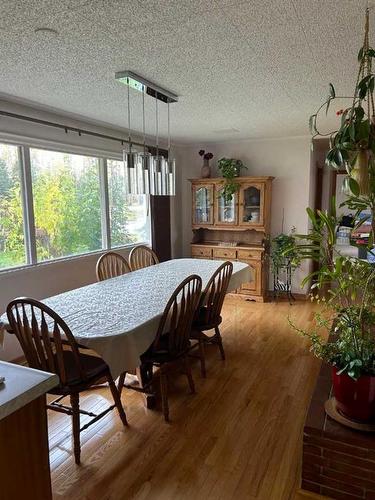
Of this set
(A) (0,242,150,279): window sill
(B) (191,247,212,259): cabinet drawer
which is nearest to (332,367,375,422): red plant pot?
(A) (0,242,150,279): window sill

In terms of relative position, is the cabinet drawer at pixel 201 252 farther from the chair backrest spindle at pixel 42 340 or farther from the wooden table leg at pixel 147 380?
the chair backrest spindle at pixel 42 340

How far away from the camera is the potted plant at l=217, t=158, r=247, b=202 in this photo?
4894 millimetres

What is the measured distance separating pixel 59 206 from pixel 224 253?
7.85 feet

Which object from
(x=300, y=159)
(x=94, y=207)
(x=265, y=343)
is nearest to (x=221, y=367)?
(x=265, y=343)

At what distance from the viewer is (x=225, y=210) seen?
201 inches

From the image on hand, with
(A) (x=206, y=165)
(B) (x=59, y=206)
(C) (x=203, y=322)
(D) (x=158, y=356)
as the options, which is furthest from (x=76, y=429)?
(A) (x=206, y=165)

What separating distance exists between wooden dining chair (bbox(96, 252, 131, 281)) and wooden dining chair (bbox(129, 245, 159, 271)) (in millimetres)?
205

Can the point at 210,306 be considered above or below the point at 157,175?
below

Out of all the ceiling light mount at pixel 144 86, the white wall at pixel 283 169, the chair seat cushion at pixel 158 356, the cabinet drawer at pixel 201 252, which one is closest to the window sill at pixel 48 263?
the cabinet drawer at pixel 201 252

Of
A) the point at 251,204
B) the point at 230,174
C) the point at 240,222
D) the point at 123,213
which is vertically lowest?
the point at 240,222

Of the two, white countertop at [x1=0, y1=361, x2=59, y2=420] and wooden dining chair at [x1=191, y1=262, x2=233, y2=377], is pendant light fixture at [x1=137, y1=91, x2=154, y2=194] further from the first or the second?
white countertop at [x1=0, y1=361, x2=59, y2=420]

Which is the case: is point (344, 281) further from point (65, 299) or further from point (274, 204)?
point (274, 204)

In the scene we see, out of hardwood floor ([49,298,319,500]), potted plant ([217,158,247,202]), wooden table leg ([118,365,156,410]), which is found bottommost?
hardwood floor ([49,298,319,500])

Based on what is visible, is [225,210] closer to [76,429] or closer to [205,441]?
[205,441]
